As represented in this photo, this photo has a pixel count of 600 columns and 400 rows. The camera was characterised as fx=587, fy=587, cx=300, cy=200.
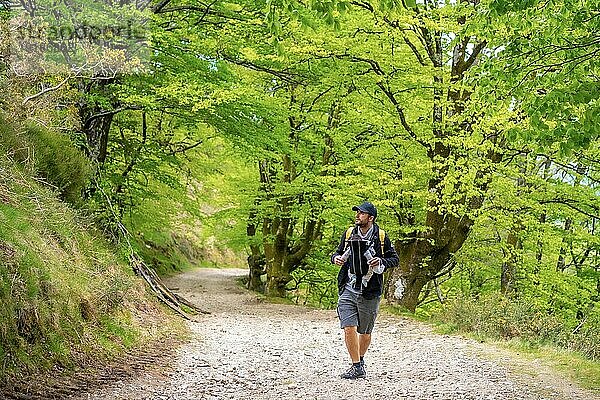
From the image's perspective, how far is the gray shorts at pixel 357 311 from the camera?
6281mm

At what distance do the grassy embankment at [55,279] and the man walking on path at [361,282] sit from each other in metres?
2.62

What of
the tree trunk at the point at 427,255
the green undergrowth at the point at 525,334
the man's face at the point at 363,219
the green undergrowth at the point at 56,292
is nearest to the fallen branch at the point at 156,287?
the green undergrowth at the point at 56,292

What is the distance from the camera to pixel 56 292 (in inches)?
236

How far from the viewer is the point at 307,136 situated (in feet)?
50.9

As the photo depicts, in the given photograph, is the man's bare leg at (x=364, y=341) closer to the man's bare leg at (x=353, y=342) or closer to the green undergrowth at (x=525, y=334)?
the man's bare leg at (x=353, y=342)

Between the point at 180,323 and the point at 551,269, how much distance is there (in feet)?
37.9

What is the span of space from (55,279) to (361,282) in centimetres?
322

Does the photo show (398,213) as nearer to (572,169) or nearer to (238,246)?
(572,169)

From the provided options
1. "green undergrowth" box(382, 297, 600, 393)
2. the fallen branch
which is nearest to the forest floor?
"green undergrowth" box(382, 297, 600, 393)

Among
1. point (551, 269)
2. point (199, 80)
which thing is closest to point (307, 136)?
point (199, 80)

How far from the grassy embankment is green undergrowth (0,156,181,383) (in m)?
0.01

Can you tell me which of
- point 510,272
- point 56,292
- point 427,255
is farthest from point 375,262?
point 510,272

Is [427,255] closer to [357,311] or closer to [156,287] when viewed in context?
[156,287]

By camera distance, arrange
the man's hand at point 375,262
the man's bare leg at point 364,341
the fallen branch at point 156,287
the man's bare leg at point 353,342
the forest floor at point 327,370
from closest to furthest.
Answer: the forest floor at point 327,370 → the man's hand at point 375,262 → the man's bare leg at point 353,342 → the man's bare leg at point 364,341 → the fallen branch at point 156,287
